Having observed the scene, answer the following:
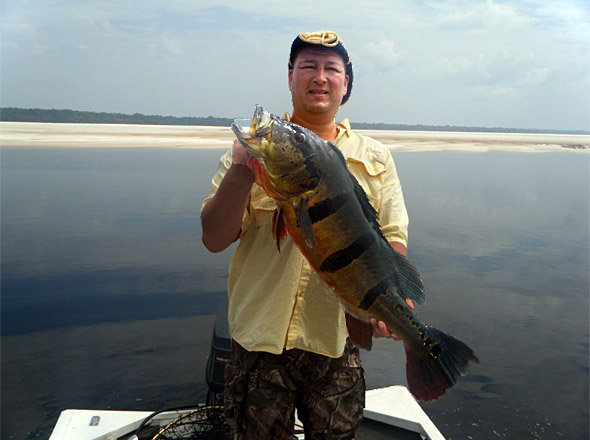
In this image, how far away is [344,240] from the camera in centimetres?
225

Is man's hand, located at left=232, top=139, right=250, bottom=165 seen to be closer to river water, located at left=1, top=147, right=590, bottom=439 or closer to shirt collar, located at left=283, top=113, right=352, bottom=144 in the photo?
shirt collar, located at left=283, top=113, right=352, bottom=144

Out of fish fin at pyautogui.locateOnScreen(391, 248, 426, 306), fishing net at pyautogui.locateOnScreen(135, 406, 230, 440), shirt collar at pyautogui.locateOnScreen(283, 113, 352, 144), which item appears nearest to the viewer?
fish fin at pyautogui.locateOnScreen(391, 248, 426, 306)

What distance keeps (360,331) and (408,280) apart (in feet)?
1.17

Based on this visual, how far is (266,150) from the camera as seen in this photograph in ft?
6.99

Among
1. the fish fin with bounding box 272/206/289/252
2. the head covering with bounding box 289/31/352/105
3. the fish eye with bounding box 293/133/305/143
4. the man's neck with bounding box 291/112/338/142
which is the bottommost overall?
the fish fin with bounding box 272/206/289/252

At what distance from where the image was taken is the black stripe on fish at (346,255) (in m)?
2.25

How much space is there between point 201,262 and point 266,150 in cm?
935

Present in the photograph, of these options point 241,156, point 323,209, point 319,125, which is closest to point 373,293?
point 323,209

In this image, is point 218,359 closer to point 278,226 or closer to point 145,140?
point 278,226

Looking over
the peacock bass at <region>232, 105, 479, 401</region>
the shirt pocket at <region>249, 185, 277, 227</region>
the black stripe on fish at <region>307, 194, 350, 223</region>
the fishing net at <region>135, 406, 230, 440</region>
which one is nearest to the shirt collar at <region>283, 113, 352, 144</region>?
the shirt pocket at <region>249, 185, 277, 227</region>

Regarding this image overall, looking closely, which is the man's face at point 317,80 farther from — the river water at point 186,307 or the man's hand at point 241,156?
the river water at point 186,307

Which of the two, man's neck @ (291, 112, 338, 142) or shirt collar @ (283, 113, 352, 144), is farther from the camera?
shirt collar @ (283, 113, 352, 144)

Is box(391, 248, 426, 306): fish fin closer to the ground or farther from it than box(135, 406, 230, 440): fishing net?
farther from it

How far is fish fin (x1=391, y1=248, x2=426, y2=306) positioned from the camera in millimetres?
2461
